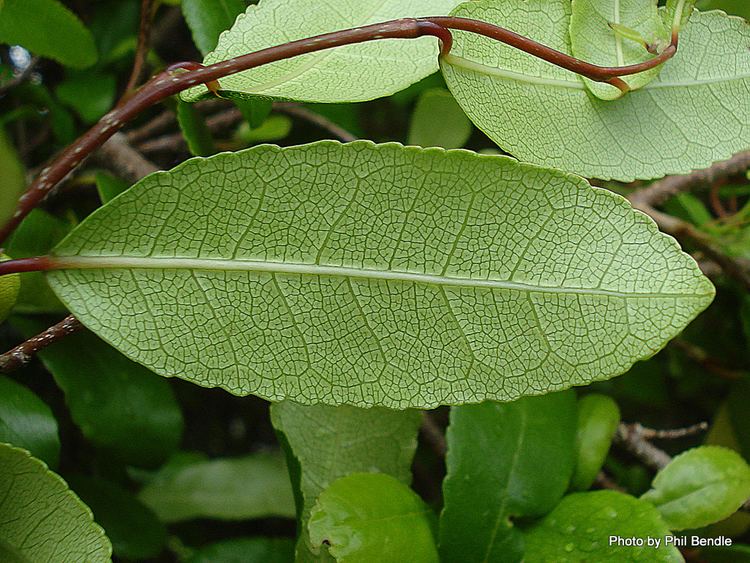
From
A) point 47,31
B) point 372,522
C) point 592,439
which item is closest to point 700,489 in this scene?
point 592,439

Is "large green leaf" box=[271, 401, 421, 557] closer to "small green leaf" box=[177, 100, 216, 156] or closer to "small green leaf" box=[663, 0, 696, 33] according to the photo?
Result: "small green leaf" box=[177, 100, 216, 156]

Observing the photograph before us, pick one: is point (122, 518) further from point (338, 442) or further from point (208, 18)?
point (208, 18)

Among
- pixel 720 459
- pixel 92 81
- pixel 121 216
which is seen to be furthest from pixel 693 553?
pixel 92 81

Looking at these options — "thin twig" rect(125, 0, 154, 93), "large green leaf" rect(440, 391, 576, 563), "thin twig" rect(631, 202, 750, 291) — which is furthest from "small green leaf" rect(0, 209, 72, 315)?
"thin twig" rect(631, 202, 750, 291)

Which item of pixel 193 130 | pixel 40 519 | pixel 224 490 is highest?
pixel 193 130

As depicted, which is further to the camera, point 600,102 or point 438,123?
point 438,123

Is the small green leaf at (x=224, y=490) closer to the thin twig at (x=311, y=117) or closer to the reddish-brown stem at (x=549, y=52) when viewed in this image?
the thin twig at (x=311, y=117)

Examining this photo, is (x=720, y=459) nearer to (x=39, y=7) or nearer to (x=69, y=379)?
(x=69, y=379)
